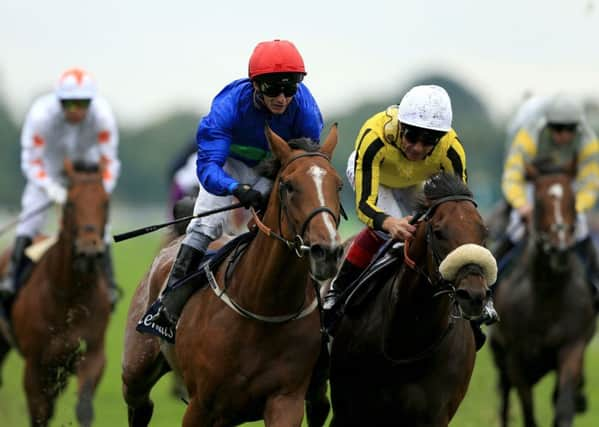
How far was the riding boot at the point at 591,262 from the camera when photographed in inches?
461

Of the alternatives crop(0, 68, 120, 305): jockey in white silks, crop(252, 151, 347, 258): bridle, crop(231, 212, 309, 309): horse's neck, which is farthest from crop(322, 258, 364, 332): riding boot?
crop(0, 68, 120, 305): jockey in white silks

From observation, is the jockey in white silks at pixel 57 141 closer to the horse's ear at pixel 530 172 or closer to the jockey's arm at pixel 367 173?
the horse's ear at pixel 530 172

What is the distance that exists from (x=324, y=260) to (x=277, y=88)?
4.66 feet

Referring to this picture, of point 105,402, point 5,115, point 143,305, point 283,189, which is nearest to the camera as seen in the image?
point 283,189

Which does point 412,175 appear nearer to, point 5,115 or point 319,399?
point 319,399

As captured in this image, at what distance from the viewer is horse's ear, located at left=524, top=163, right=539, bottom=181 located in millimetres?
11703

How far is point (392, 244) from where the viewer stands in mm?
8094

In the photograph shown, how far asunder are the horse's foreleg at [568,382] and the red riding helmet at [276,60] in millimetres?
4151

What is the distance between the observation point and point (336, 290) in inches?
327

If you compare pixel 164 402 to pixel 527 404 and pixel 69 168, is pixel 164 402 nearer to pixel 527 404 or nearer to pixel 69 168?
pixel 69 168

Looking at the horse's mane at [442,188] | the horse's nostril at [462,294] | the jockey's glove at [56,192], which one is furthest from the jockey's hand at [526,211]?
the horse's nostril at [462,294]

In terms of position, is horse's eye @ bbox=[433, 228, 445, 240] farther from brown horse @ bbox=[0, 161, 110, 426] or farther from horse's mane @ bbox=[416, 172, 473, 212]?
brown horse @ bbox=[0, 161, 110, 426]

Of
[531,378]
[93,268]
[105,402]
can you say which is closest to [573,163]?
[531,378]

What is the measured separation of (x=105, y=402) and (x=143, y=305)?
5110mm
